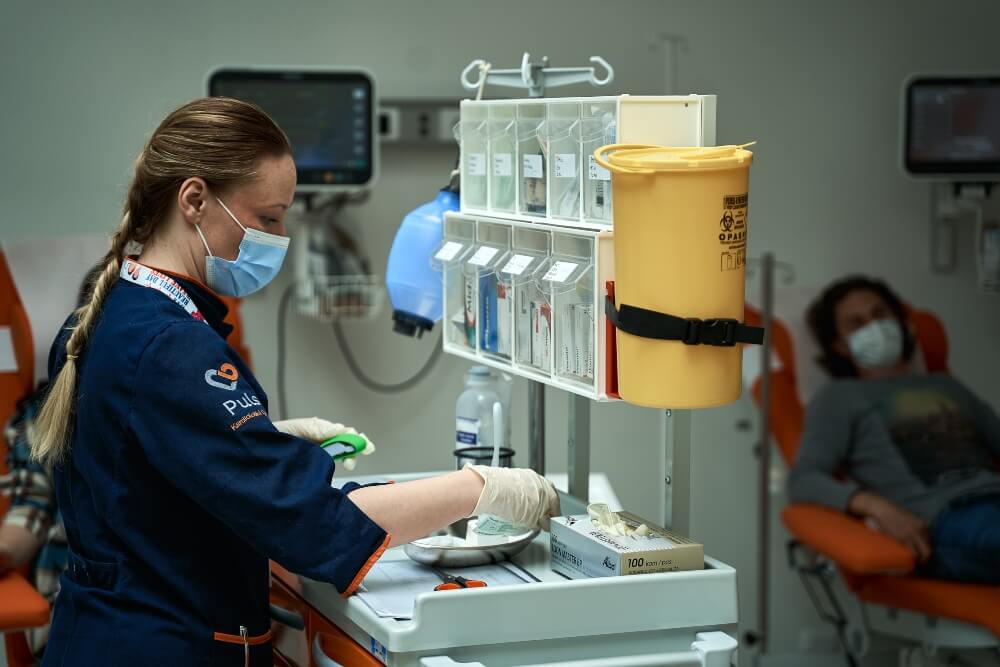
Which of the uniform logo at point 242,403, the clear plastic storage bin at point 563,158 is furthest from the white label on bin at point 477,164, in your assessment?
the uniform logo at point 242,403

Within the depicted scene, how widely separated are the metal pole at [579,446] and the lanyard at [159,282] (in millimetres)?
786

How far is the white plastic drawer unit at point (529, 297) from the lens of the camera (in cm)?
186

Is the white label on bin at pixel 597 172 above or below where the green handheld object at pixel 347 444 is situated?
above

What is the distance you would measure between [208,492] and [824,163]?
285cm

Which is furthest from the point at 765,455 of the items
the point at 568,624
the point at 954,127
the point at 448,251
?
the point at 568,624

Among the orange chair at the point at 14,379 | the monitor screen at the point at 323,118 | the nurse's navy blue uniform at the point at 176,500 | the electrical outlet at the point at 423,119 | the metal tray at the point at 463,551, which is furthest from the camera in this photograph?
the electrical outlet at the point at 423,119

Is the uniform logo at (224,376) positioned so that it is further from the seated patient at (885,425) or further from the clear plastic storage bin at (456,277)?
the seated patient at (885,425)

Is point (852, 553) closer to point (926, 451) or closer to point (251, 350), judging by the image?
point (926, 451)

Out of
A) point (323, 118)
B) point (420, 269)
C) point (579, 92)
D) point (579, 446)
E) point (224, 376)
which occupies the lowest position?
point (579, 446)

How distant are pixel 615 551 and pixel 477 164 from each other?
79 centimetres

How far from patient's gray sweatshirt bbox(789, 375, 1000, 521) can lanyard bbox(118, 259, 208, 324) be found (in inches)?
86.5

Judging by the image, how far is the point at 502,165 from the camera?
84.2 inches

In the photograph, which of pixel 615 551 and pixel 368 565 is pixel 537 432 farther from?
pixel 368 565

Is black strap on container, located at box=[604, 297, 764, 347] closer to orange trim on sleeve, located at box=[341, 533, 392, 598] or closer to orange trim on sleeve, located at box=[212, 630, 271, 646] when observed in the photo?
orange trim on sleeve, located at box=[341, 533, 392, 598]
